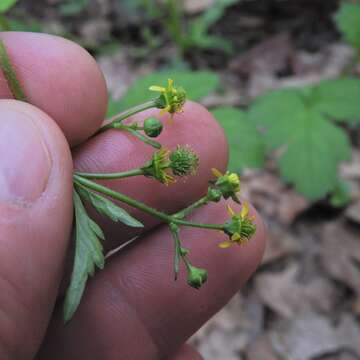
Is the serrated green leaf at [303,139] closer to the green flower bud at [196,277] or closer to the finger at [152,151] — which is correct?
the finger at [152,151]

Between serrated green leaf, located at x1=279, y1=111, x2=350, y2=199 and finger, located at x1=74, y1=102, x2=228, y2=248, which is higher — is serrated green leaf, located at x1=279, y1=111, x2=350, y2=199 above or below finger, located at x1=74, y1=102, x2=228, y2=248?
below

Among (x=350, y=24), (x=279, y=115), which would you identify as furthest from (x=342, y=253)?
(x=350, y=24)

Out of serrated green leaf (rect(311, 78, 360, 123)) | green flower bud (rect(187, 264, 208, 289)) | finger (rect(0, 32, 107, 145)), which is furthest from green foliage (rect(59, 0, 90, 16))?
green flower bud (rect(187, 264, 208, 289))

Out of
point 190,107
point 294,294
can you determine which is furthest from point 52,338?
point 294,294

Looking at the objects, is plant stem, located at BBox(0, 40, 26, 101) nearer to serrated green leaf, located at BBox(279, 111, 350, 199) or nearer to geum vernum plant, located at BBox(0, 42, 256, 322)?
geum vernum plant, located at BBox(0, 42, 256, 322)

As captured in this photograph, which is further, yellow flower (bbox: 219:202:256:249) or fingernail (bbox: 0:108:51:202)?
yellow flower (bbox: 219:202:256:249)

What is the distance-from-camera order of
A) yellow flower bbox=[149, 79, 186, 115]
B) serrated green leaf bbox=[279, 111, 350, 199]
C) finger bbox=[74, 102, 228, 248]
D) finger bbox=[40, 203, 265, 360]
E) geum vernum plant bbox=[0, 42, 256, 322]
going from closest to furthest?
1. geum vernum plant bbox=[0, 42, 256, 322]
2. yellow flower bbox=[149, 79, 186, 115]
3. finger bbox=[74, 102, 228, 248]
4. finger bbox=[40, 203, 265, 360]
5. serrated green leaf bbox=[279, 111, 350, 199]
